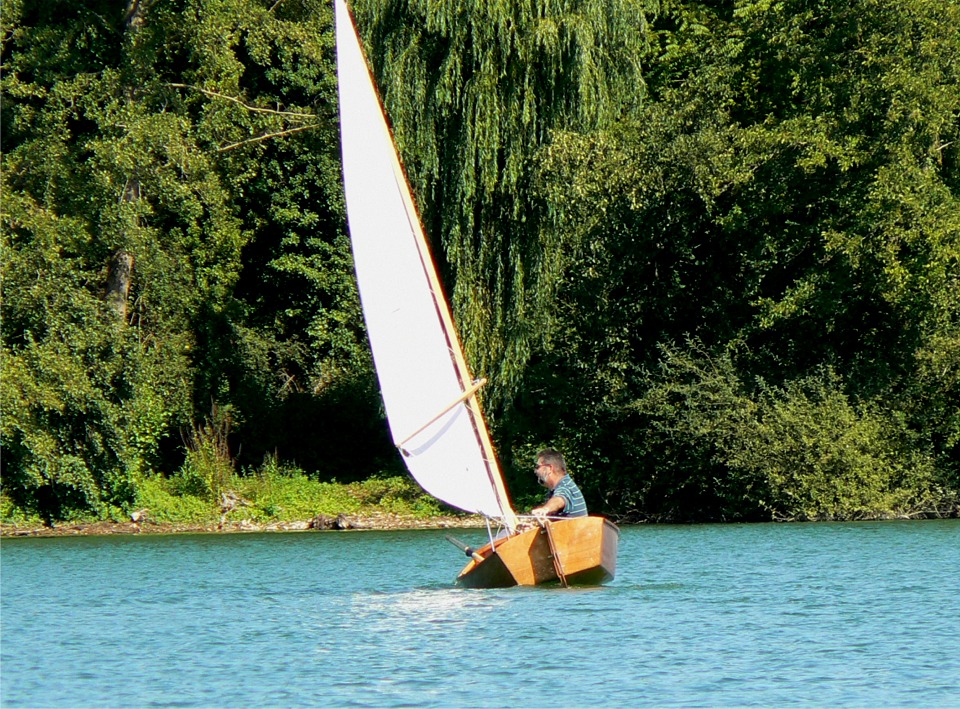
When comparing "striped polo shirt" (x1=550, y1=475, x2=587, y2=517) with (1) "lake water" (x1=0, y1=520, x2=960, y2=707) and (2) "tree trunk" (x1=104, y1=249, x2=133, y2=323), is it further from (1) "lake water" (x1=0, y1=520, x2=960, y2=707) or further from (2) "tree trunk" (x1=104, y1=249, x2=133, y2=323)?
(2) "tree trunk" (x1=104, y1=249, x2=133, y2=323)

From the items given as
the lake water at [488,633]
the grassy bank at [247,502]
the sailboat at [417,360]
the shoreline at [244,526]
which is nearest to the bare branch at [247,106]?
the grassy bank at [247,502]

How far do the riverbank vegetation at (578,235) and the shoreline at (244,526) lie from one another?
45 cm

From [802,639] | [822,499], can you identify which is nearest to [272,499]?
[822,499]

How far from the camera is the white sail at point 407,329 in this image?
636 inches

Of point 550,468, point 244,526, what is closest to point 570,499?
point 550,468

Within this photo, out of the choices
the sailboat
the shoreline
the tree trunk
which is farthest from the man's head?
the tree trunk

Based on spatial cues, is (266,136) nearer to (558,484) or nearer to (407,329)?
(407,329)

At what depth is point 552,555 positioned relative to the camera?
15344mm

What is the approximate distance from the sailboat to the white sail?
0.03 ft

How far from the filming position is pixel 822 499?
26.9 meters

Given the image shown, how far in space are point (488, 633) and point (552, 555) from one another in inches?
85.1

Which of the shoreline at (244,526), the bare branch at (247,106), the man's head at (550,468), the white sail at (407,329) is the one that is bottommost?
the shoreline at (244,526)

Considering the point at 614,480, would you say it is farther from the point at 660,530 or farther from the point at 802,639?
the point at 802,639

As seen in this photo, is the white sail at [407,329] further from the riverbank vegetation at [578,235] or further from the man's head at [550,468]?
the riverbank vegetation at [578,235]
